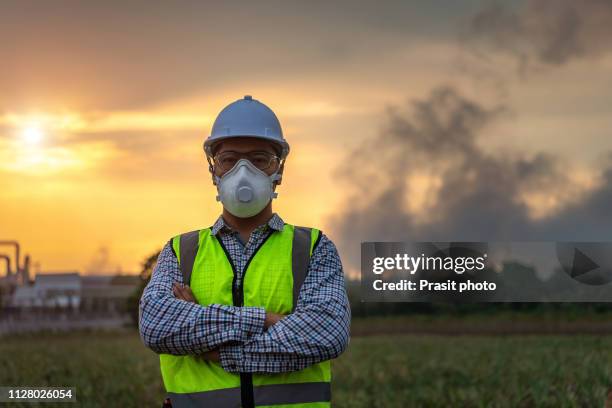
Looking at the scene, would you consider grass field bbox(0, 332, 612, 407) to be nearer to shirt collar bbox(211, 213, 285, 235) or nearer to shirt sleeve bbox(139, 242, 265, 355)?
shirt collar bbox(211, 213, 285, 235)

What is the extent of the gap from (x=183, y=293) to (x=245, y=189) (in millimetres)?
500

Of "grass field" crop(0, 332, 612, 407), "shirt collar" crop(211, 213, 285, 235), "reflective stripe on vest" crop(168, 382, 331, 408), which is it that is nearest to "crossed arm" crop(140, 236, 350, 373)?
"reflective stripe on vest" crop(168, 382, 331, 408)

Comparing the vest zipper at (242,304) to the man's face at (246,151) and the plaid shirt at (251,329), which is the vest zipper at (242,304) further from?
the man's face at (246,151)

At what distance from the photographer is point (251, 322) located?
376cm

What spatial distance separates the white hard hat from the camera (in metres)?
4.04

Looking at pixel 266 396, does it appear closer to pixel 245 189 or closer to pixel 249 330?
pixel 249 330

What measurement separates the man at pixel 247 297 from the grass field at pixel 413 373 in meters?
7.53

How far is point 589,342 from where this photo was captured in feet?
66.2

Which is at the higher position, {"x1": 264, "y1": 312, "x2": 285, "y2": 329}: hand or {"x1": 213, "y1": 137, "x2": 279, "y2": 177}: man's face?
{"x1": 213, "y1": 137, "x2": 279, "y2": 177}: man's face

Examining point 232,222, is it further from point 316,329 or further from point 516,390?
point 516,390

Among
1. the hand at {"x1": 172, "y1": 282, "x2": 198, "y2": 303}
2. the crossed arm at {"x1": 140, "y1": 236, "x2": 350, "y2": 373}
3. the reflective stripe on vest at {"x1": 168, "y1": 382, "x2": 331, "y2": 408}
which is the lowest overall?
the reflective stripe on vest at {"x1": 168, "y1": 382, "x2": 331, "y2": 408}

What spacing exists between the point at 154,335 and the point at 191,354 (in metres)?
0.17

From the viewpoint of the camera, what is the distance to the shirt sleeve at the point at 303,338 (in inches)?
148

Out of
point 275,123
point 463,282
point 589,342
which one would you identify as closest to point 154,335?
point 275,123
